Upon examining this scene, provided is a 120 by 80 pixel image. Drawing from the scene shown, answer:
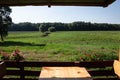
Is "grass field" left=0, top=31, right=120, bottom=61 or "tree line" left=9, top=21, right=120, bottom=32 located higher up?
"grass field" left=0, top=31, right=120, bottom=61

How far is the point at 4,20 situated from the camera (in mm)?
62062

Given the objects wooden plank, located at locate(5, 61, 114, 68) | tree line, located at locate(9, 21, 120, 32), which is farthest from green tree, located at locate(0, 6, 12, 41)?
Answer: tree line, located at locate(9, 21, 120, 32)

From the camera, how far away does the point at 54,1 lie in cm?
612

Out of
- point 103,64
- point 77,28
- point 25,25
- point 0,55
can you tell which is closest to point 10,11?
point 0,55

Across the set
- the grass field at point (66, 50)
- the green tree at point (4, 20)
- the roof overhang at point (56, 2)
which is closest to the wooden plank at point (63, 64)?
the roof overhang at point (56, 2)

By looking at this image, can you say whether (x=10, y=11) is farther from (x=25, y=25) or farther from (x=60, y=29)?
(x=25, y=25)

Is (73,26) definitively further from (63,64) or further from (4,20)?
(63,64)

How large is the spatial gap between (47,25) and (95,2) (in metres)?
155

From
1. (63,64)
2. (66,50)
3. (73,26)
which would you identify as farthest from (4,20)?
(73,26)

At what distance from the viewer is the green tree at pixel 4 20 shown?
2354 inches

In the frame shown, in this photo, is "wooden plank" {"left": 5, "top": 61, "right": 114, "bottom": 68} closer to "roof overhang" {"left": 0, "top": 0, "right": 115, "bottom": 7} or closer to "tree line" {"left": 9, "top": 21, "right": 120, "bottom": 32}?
"roof overhang" {"left": 0, "top": 0, "right": 115, "bottom": 7}

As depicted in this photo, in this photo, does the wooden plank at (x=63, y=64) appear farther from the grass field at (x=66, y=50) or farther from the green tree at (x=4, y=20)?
the green tree at (x=4, y=20)

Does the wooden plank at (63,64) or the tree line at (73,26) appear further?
the tree line at (73,26)

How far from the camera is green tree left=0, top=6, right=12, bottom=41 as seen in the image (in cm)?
5978
